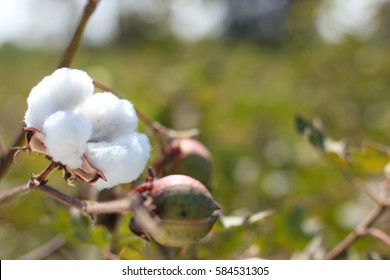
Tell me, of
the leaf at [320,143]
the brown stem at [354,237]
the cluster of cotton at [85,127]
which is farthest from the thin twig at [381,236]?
the cluster of cotton at [85,127]

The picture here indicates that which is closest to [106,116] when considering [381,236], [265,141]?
[381,236]

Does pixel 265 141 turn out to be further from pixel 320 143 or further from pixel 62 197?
pixel 62 197

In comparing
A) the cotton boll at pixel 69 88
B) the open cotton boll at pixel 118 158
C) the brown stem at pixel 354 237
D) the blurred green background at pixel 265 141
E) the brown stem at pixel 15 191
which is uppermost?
the cotton boll at pixel 69 88

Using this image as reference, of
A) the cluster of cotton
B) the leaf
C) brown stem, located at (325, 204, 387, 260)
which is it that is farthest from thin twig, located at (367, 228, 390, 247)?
the cluster of cotton

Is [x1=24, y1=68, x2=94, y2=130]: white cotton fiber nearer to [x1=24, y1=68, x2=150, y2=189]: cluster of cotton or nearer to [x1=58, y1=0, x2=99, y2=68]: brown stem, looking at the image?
[x1=24, y1=68, x2=150, y2=189]: cluster of cotton

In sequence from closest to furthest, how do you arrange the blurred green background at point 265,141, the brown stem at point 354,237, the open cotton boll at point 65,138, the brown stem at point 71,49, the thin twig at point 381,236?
the open cotton boll at point 65,138 → the brown stem at point 71,49 → the thin twig at point 381,236 → the brown stem at point 354,237 → the blurred green background at point 265,141

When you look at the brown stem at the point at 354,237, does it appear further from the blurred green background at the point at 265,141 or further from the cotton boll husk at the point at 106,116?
the cotton boll husk at the point at 106,116
